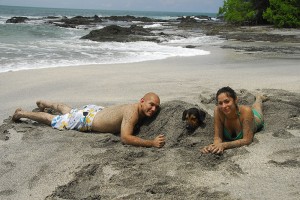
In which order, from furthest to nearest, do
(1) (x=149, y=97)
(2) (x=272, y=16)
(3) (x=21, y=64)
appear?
(2) (x=272, y=16), (3) (x=21, y=64), (1) (x=149, y=97)

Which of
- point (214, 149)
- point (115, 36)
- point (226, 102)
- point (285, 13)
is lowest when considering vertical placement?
point (115, 36)

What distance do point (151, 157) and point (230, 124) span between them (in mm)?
956

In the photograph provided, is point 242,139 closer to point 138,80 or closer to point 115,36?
point 138,80

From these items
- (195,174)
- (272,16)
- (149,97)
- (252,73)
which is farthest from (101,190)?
(272,16)

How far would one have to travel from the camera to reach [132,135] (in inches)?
156

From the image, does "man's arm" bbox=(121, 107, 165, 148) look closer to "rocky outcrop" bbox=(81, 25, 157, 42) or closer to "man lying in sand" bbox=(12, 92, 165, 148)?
"man lying in sand" bbox=(12, 92, 165, 148)

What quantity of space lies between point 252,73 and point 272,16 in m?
23.7

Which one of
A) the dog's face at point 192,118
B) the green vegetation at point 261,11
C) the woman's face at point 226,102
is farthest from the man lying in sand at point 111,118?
the green vegetation at point 261,11

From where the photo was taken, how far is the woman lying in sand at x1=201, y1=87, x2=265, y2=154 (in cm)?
353

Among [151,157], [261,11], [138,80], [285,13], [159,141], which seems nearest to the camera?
[151,157]

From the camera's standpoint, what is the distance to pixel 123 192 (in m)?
2.81

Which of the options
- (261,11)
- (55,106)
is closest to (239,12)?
(261,11)

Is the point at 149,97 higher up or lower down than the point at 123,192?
higher up

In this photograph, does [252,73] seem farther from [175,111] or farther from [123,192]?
[123,192]
